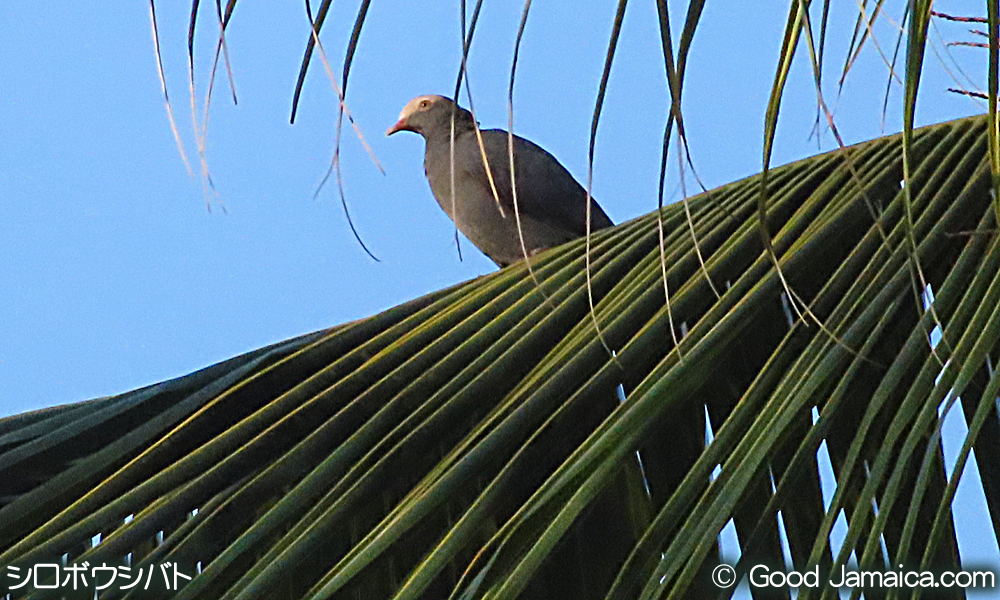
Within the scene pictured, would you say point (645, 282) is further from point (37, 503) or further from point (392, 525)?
point (37, 503)

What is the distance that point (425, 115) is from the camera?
516 cm

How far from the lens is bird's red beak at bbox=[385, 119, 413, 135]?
527cm

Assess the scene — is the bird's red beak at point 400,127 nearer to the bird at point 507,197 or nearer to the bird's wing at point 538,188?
the bird at point 507,197

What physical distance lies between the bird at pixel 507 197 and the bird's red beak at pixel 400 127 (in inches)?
19.7

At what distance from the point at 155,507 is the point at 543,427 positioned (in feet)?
1.14

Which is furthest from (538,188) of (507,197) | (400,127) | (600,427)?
(600,427)

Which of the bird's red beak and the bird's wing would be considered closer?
the bird's wing

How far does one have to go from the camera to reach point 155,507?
1.12 m

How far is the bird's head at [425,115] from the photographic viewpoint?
5105 millimetres

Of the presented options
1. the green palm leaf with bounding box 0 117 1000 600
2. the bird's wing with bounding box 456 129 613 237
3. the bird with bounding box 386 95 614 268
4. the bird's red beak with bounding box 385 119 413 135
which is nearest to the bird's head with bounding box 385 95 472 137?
the bird's red beak with bounding box 385 119 413 135

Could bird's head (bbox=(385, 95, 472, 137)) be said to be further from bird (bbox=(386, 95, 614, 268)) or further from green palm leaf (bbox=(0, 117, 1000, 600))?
green palm leaf (bbox=(0, 117, 1000, 600))

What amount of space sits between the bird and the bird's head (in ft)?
1.05

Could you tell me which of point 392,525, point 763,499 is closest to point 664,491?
point 763,499

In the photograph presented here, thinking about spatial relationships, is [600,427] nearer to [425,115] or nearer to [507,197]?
[507,197]
